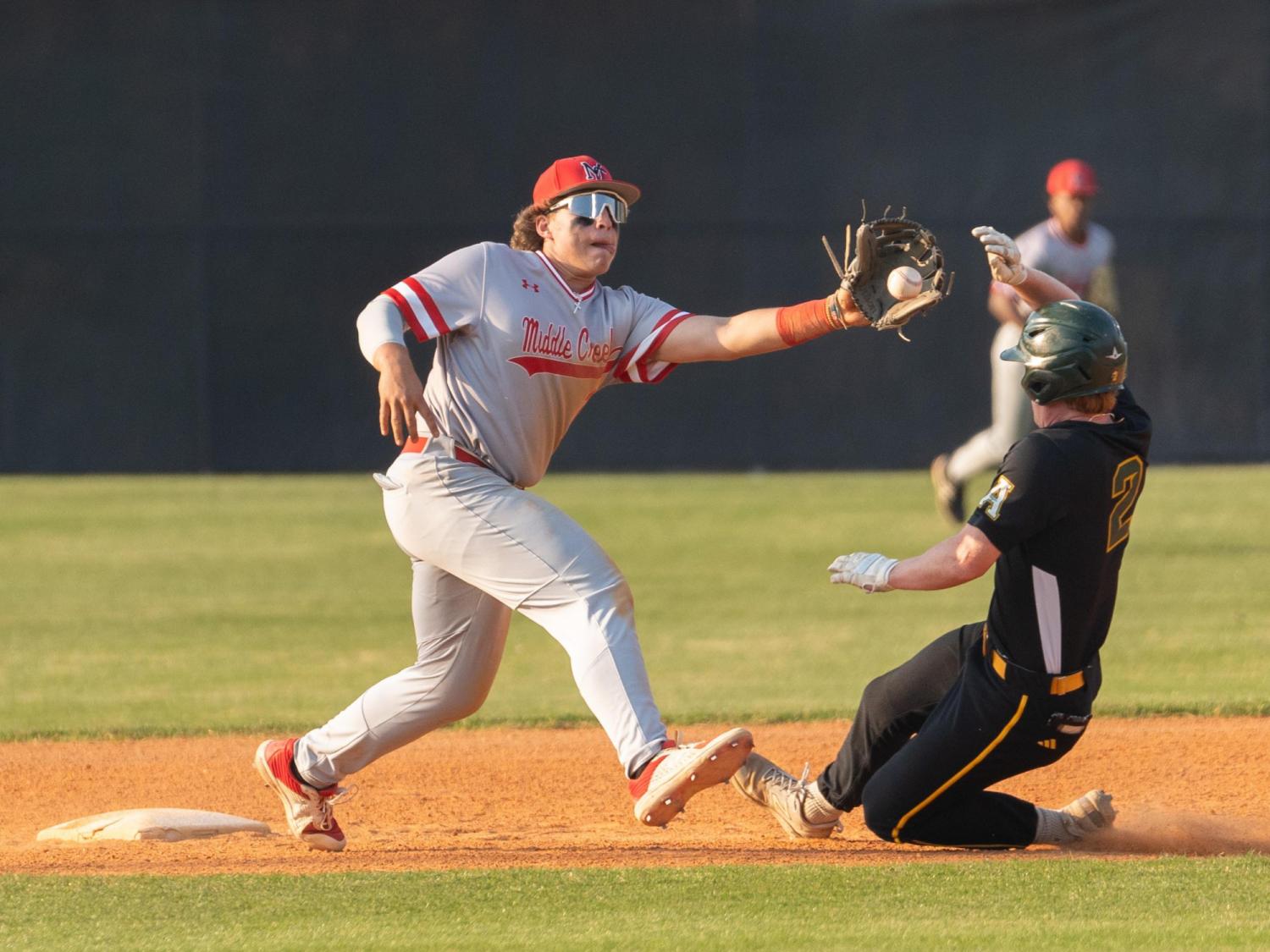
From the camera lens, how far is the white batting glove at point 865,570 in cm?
401

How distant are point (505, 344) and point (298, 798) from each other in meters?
1.31

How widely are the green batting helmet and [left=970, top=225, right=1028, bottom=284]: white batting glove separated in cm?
32

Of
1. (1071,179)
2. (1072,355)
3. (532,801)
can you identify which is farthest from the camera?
(1071,179)

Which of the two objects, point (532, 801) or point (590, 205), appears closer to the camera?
point (590, 205)

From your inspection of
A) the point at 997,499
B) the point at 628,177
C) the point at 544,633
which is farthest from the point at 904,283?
the point at 628,177

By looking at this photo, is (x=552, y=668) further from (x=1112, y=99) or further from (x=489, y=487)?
(x=1112, y=99)

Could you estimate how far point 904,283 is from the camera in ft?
14.4

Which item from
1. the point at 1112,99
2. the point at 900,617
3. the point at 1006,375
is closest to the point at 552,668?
the point at 900,617

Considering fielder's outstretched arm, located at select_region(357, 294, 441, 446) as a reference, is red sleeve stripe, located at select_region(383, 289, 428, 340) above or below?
above

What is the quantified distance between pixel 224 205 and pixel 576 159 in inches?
468

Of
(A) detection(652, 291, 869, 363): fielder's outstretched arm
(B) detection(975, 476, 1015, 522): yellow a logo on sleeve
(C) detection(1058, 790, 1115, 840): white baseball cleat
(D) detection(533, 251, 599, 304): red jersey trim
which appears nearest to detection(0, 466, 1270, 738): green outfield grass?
(C) detection(1058, 790, 1115, 840): white baseball cleat

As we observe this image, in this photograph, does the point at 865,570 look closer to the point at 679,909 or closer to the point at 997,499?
the point at 997,499

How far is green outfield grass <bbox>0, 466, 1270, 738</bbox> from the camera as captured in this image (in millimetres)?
7684

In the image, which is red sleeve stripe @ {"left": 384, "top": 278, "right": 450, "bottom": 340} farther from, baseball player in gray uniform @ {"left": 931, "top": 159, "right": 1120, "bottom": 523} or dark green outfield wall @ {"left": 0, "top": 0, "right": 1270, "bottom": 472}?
dark green outfield wall @ {"left": 0, "top": 0, "right": 1270, "bottom": 472}
